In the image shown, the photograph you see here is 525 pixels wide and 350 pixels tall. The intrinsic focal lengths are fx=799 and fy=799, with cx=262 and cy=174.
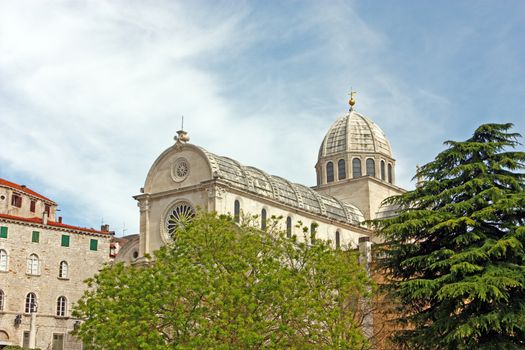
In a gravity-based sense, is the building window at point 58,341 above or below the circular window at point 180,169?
below

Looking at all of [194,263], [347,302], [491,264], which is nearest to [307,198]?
[347,302]

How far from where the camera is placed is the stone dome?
233ft

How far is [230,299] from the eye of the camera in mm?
27703

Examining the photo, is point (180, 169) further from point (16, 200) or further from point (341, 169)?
point (341, 169)

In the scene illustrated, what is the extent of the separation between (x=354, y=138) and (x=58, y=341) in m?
31.1

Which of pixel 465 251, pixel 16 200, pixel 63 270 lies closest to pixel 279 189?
pixel 63 270

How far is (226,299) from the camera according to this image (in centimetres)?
A: 2783

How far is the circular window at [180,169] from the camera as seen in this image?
54844 mm

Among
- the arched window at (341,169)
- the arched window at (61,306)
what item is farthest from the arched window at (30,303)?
the arched window at (341,169)

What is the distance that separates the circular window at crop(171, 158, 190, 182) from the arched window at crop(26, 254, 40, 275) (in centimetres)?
1139

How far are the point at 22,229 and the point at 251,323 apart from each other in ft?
111

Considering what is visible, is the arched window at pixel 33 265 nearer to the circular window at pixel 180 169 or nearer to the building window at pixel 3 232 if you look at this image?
the building window at pixel 3 232

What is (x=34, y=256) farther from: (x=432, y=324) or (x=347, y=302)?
(x=432, y=324)

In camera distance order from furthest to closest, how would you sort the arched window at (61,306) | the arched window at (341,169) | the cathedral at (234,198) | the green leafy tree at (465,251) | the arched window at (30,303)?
the arched window at (341,169) < the arched window at (61,306) < the arched window at (30,303) < the cathedral at (234,198) < the green leafy tree at (465,251)
